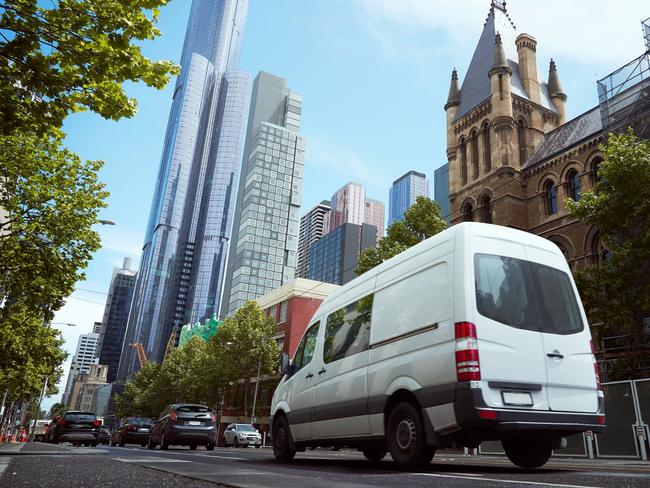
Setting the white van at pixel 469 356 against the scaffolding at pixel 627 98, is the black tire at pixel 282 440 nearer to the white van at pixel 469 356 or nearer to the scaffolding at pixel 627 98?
the white van at pixel 469 356

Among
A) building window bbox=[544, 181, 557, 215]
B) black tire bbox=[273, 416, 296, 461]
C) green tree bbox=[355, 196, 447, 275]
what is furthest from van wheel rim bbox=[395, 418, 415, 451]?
building window bbox=[544, 181, 557, 215]

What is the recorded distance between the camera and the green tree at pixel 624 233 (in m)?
19.2

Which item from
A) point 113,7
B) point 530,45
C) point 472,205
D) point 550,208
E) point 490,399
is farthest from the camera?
point 530,45

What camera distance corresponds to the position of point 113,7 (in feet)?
21.0

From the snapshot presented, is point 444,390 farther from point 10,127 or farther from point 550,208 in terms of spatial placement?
point 550,208

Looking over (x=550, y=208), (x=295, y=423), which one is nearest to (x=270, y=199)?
(x=550, y=208)

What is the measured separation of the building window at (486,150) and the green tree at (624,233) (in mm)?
16427

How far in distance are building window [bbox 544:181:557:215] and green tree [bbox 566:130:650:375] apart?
11.6 m

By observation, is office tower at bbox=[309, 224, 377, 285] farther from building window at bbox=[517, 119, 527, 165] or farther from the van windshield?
the van windshield

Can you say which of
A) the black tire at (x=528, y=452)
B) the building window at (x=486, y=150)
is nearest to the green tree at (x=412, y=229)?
the building window at (x=486, y=150)

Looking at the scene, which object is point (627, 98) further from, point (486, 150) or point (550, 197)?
point (486, 150)

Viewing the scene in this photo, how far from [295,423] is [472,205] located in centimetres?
3082

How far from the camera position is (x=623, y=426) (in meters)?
14.6

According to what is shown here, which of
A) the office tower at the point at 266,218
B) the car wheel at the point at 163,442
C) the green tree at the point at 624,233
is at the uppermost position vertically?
the office tower at the point at 266,218
